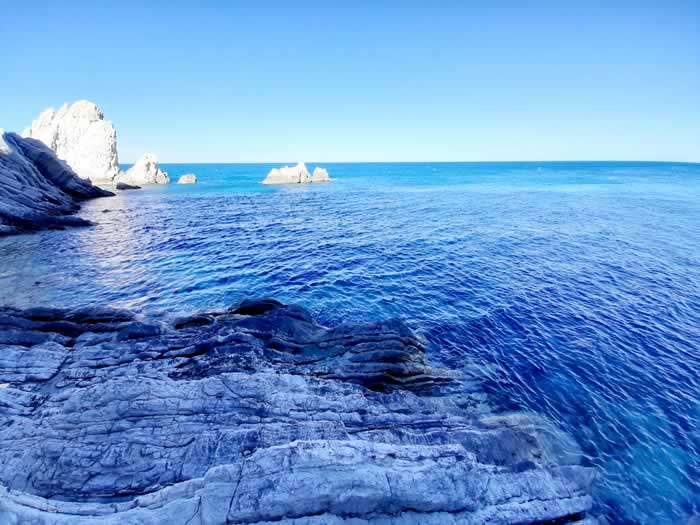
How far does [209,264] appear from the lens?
1133 inches

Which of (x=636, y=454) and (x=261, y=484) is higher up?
(x=261, y=484)

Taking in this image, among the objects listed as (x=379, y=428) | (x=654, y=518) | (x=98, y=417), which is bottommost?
(x=654, y=518)

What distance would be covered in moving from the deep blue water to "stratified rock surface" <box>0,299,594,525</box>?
2.47m

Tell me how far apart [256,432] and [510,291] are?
19.8 metres

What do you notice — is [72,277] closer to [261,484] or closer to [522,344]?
[261,484]

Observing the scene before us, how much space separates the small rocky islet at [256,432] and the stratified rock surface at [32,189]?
33461mm

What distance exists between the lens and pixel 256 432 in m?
9.63

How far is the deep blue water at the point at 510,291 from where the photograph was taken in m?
11.9

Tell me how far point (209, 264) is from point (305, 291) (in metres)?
11.2

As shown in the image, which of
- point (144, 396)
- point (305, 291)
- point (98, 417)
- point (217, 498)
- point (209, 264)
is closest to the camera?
point (217, 498)

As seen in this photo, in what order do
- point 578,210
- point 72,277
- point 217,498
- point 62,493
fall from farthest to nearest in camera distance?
1. point 578,210
2. point 72,277
3. point 62,493
4. point 217,498

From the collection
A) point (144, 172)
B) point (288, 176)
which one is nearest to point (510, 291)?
point (288, 176)

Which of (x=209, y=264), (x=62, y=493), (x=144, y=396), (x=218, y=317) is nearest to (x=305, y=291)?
(x=218, y=317)

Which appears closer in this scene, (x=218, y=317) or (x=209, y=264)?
(x=218, y=317)
